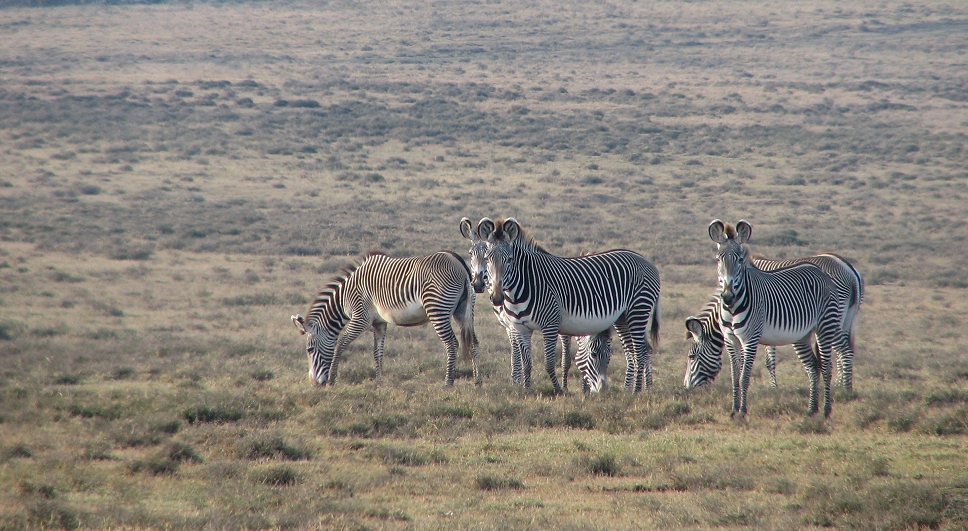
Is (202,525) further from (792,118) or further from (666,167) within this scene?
(792,118)

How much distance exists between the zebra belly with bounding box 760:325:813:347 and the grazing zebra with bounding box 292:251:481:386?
389cm

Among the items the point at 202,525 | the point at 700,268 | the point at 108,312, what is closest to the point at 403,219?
the point at 700,268

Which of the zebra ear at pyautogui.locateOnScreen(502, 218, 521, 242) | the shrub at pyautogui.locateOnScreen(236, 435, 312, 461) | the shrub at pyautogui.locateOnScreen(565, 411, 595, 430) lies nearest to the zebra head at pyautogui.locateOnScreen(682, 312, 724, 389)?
the shrub at pyautogui.locateOnScreen(565, 411, 595, 430)

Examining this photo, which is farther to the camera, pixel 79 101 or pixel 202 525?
pixel 79 101

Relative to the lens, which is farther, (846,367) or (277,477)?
(846,367)

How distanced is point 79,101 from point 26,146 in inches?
395

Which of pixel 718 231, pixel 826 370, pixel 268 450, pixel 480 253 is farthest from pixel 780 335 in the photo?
pixel 268 450

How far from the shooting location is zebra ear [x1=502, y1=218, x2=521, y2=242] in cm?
1145

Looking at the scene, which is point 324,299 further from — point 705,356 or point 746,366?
point 746,366

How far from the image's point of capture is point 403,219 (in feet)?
103

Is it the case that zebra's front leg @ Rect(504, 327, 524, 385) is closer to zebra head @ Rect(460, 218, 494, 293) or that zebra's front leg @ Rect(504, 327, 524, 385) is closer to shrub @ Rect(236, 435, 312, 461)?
zebra head @ Rect(460, 218, 494, 293)

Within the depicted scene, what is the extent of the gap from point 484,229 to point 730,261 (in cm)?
Answer: 326

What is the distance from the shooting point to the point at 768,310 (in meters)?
9.81

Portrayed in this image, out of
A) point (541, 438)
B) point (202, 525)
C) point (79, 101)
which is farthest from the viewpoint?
point (79, 101)
